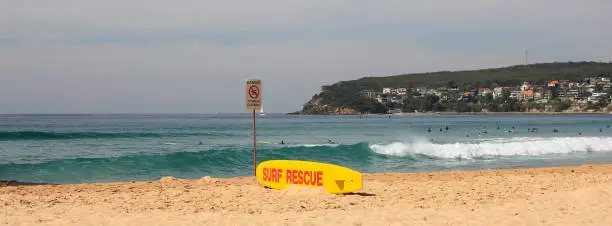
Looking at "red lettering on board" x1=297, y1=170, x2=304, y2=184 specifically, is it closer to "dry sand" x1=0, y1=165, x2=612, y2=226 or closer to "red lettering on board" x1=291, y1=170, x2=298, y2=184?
"red lettering on board" x1=291, y1=170, x2=298, y2=184

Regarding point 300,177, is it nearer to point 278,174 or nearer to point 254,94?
point 278,174

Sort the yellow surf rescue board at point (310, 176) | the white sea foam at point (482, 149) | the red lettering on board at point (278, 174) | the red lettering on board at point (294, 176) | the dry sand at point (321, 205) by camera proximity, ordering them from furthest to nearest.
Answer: the white sea foam at point (482, 149), the red lettering on board at point (278, 174), the red lettering on board at point (294, 176), the yellow surf rescue board at point (310, 176), the dry sand at point (321, 205)

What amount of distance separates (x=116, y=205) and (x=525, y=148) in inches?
1006

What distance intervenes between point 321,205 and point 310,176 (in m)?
2.01

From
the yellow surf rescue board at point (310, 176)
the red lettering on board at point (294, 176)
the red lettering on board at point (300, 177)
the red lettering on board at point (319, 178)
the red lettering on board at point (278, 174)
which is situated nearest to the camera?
the yellow surf rescue board at point (310, 176)

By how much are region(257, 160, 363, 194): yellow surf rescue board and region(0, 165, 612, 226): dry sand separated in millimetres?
283

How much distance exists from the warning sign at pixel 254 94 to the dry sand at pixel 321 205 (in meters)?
1.90

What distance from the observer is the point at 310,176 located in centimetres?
1249

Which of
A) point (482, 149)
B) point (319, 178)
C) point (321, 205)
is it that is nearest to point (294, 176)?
point (319, 178)

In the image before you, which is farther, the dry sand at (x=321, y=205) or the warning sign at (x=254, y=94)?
the warning sign at (x=254, y=94)

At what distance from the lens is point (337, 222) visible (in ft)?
28.6

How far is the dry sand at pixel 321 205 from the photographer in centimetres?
886

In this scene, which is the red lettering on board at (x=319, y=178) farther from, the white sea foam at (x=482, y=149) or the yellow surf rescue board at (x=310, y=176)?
the white sea foam at (x=482, y=149)

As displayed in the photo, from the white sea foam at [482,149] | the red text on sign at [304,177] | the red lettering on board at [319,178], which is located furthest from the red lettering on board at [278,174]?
the white sea foam at [482,149]
